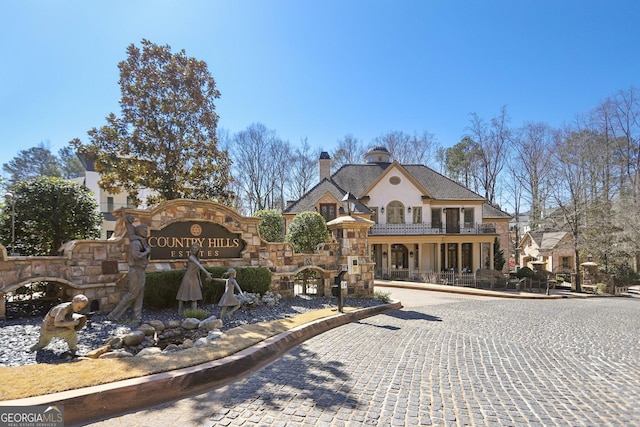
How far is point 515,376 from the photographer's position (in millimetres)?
5293

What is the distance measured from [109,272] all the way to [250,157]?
29468 mm

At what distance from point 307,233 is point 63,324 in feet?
37.7

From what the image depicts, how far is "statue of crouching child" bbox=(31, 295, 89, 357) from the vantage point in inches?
206

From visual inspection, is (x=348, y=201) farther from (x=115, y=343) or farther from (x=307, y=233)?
(x=115, y=343)

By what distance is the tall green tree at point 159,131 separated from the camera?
14.7m

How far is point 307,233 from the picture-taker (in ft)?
53.2

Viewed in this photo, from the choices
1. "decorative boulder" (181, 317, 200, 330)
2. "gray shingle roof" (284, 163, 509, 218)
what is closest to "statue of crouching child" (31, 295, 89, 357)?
"decorative boulder" (181, 317, 200, 330)

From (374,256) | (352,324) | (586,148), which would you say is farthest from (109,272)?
(586,148)

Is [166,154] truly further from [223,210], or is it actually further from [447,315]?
[447,315]

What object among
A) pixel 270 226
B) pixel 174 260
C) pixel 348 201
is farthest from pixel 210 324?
pixel 270 226

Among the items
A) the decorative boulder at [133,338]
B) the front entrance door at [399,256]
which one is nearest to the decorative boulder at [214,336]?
the decorative boulder at [133,338]

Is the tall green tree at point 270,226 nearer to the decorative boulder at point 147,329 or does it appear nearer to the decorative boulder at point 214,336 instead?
the decorative boulder at point 147,329

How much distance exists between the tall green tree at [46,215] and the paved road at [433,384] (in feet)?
26.3

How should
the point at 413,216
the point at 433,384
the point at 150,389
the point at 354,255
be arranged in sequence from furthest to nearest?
1. the point at 413,216
2. the point at 354,255
3. the point at 433,384
4. the point at 150,389
